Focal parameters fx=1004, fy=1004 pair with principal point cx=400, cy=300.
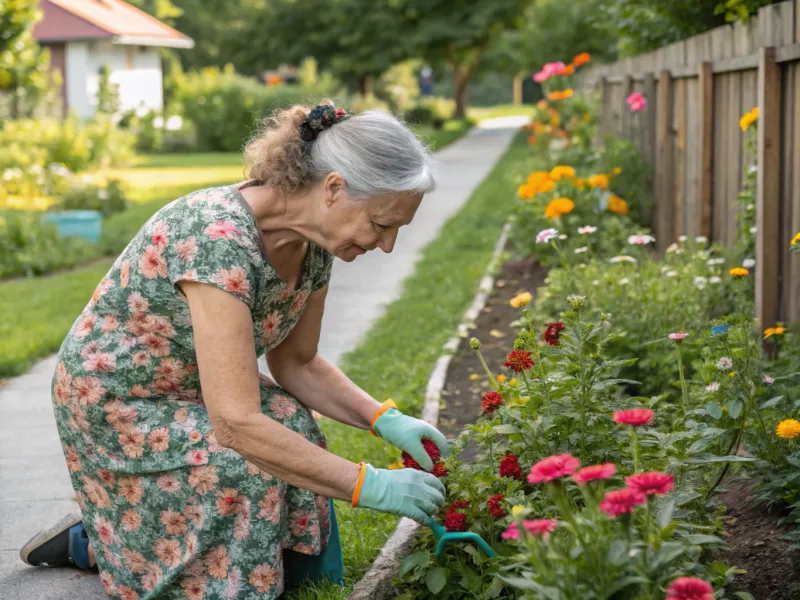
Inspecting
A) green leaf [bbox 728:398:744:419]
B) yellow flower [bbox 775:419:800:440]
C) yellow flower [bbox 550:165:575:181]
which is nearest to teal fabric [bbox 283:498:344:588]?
green leaf [bbox 728:398:744:419]

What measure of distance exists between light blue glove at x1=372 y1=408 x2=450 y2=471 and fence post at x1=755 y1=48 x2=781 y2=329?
6.38ft

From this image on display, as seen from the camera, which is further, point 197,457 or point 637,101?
point 637,101

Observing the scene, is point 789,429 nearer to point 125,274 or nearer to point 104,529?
point 125,274

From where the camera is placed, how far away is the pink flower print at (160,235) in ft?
8.57

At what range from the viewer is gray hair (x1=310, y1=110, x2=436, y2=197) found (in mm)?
2496

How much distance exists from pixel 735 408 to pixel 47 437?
3.29 metres

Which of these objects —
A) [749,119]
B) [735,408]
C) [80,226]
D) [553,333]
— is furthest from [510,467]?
[80,226]

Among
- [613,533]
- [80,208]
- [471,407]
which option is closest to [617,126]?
[471,407]

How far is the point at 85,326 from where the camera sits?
9.35 feet

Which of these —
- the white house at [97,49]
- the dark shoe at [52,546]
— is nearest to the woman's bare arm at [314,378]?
the dark shoe at [52,546]

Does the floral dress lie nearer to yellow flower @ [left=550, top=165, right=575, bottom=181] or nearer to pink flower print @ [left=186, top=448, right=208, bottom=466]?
pink flower print @ [left=186, top=448, right=208, bottom=466]

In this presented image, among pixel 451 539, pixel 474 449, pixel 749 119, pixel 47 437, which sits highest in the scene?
pixel 749 119

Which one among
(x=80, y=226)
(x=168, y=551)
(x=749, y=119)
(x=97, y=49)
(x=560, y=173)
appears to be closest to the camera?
(x=168, y=551)

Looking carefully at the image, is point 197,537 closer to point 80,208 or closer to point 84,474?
point 84,474
